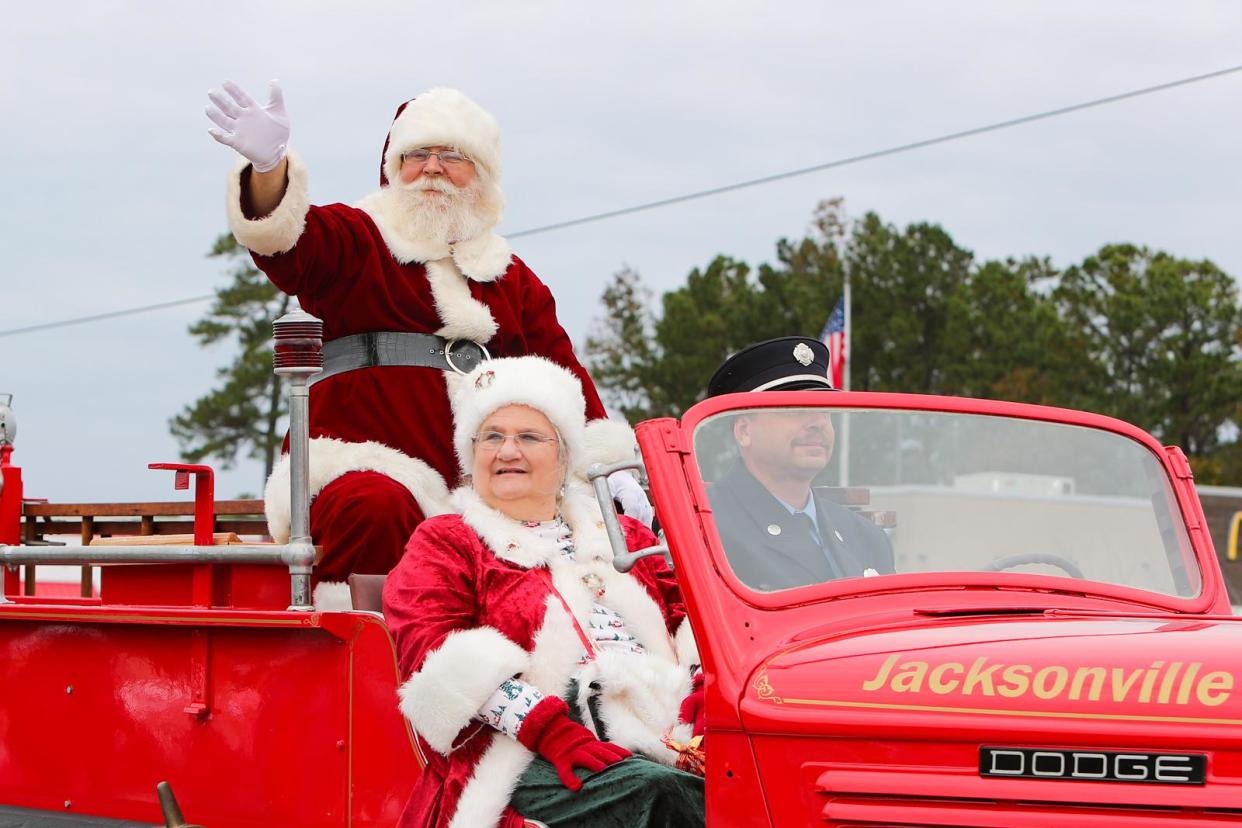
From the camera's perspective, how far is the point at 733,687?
2709 millimetres

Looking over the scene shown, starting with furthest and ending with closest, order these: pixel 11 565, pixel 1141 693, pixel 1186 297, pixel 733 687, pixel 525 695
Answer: pixel 1186 297
pixel 11 565
pixel 525 695
pixel 733 687
pixel 1141 693

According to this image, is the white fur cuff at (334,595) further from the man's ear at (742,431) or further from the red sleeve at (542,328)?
the man's ear at (742,431)

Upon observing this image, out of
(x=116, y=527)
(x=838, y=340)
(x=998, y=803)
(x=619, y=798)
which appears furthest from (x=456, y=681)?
(x=838, y=340)

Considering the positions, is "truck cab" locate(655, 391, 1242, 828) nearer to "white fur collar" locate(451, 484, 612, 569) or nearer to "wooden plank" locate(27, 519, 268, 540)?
"white fur collar" locate(451, 484, 612, 569)

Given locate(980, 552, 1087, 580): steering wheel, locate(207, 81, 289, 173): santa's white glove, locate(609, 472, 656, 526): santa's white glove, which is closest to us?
locate(980, 552, 1087, 580): steering wheel

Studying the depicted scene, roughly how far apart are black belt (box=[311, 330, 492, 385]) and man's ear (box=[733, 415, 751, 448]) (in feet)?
5.47

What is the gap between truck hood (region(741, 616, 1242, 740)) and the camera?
2465 mm

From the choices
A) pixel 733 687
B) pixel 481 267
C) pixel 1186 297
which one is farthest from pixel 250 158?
pixel 1186 297

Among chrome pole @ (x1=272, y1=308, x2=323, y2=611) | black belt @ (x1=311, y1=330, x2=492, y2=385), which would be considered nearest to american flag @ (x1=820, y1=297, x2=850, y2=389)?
black belt @ (x1=311, y1=330, x2=492, y2=385)

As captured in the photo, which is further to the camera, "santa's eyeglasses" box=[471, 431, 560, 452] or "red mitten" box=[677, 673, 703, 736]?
"santa's eyeglasses" box=[471, 431, 560, 452]

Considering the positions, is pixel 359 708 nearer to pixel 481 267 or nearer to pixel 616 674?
pixel 616 674

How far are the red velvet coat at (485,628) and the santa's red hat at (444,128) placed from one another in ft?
5.32

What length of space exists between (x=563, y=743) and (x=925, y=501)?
89 cm

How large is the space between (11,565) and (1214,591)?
3.28 metres
